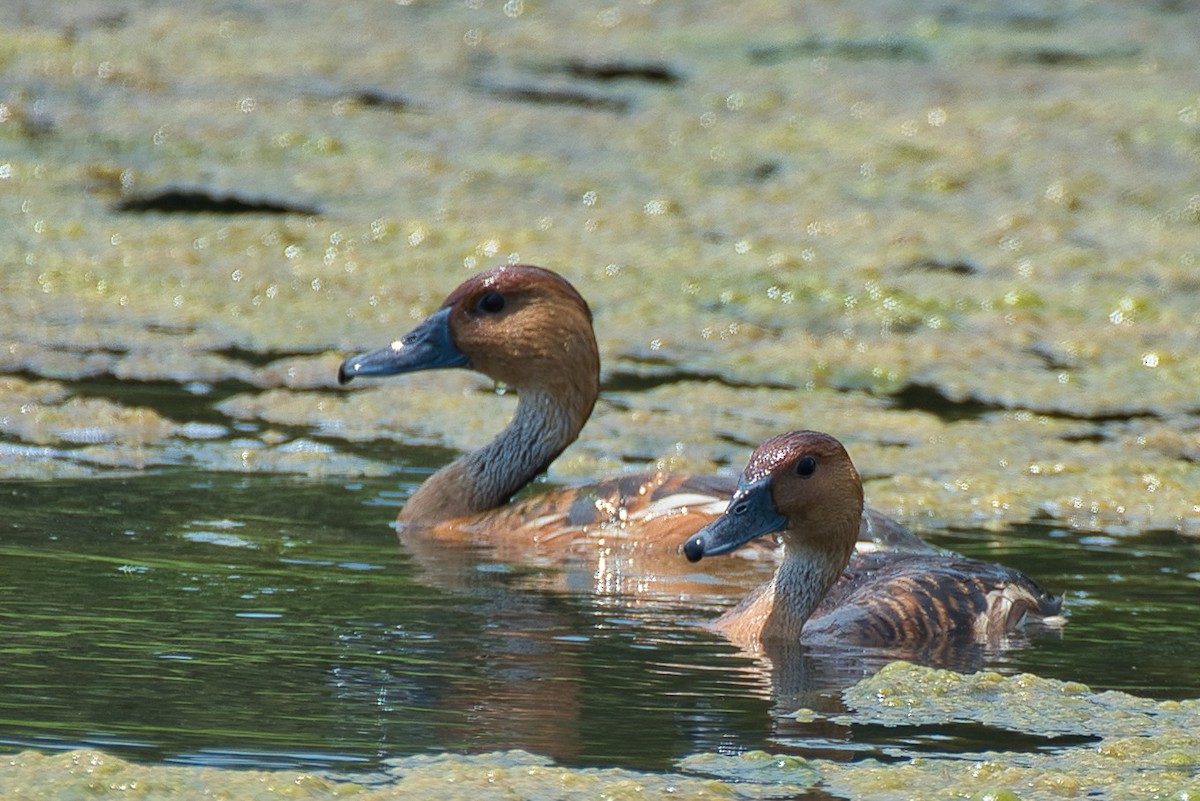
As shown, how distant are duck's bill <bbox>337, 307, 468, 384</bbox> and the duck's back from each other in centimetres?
241

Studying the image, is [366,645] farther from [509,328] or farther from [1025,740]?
[509,328]

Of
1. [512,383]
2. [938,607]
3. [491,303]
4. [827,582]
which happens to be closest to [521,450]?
[512,383]

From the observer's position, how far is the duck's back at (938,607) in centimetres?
708

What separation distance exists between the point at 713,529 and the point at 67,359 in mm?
4909

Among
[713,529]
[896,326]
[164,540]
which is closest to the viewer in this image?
[713,529]

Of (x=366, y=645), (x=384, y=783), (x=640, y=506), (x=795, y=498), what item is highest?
(x=795, y=498)

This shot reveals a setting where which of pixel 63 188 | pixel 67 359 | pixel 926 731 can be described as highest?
pixel 63 188

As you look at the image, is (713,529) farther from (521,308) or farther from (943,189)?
(943,189)

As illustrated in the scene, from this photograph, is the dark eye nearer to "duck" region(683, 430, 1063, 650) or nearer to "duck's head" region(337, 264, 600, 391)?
"duck's head" region(337, 264, 600, 391)

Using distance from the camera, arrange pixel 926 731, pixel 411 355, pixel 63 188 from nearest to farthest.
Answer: pixel 926 731 < pixel 411 355 < pixel 63 188

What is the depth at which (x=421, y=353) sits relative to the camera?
30.7 feet

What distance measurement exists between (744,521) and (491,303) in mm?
2536

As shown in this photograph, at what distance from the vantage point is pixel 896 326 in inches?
482

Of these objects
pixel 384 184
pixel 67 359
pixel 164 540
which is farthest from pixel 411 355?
pixel 384 184
